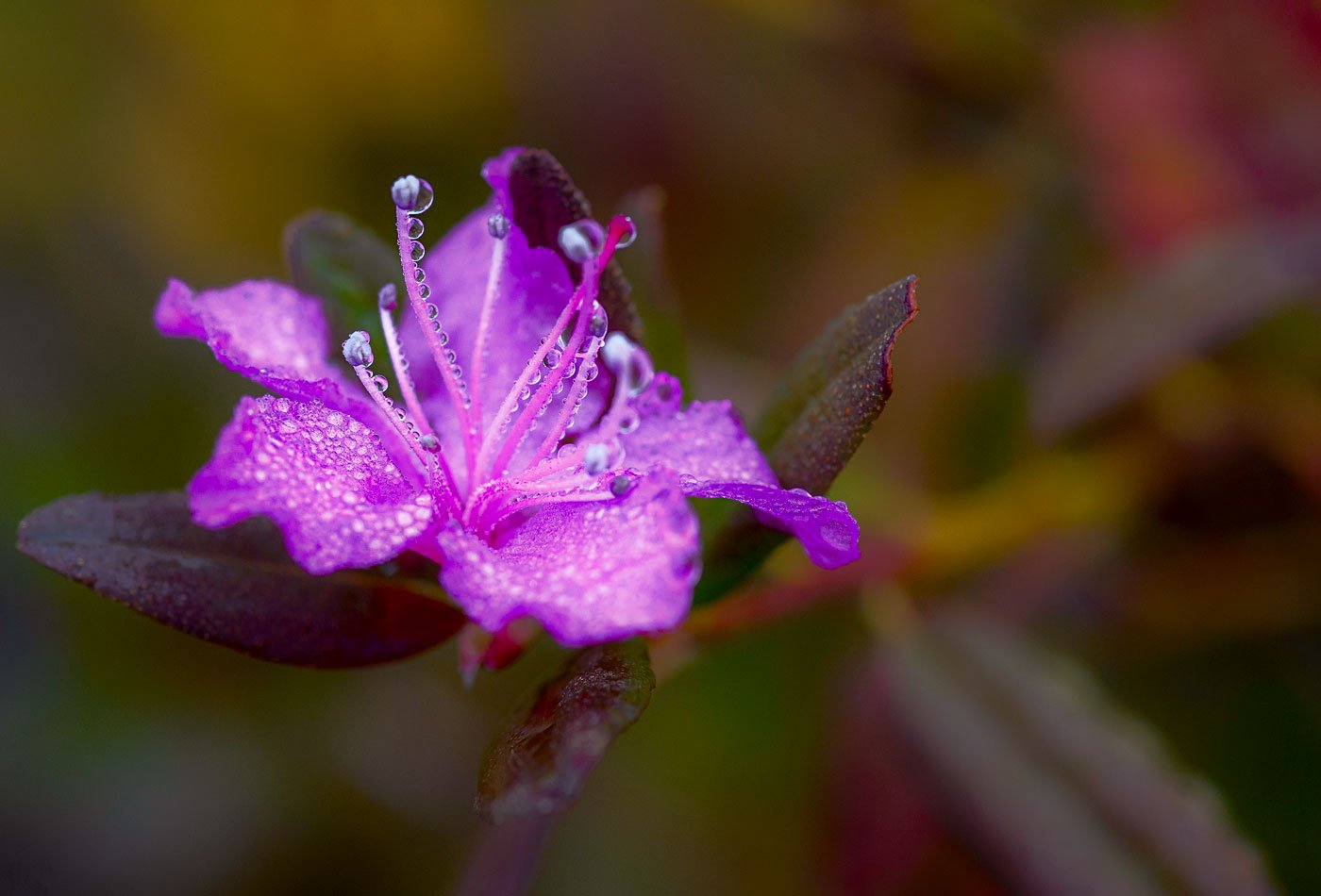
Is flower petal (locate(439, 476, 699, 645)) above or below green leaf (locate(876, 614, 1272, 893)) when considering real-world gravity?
above

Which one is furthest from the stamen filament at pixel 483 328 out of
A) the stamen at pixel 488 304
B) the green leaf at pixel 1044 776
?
the green leaf at pixel 1044 776

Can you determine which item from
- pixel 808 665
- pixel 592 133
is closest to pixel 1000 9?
pixel 592 133

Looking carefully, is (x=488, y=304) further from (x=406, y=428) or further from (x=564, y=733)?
(x=564, y=733)

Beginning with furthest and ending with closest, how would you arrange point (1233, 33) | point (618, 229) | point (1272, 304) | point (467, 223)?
point (1233, 33)
point (1272, 304)
point (467, 223)
point (618, 229)

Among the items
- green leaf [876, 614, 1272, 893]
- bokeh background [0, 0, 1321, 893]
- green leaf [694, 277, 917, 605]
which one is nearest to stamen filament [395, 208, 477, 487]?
green leaf [694, 277, 917, 605]

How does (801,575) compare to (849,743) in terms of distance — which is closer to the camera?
(801,575)

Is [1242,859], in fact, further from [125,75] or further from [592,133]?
[125,75]

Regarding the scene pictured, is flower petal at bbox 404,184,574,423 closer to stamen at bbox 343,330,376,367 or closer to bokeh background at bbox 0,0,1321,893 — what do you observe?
stamen at bbox 343,330,376,367

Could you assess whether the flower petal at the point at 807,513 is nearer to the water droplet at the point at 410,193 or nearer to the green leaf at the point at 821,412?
the green leaf at the point at 821,412
